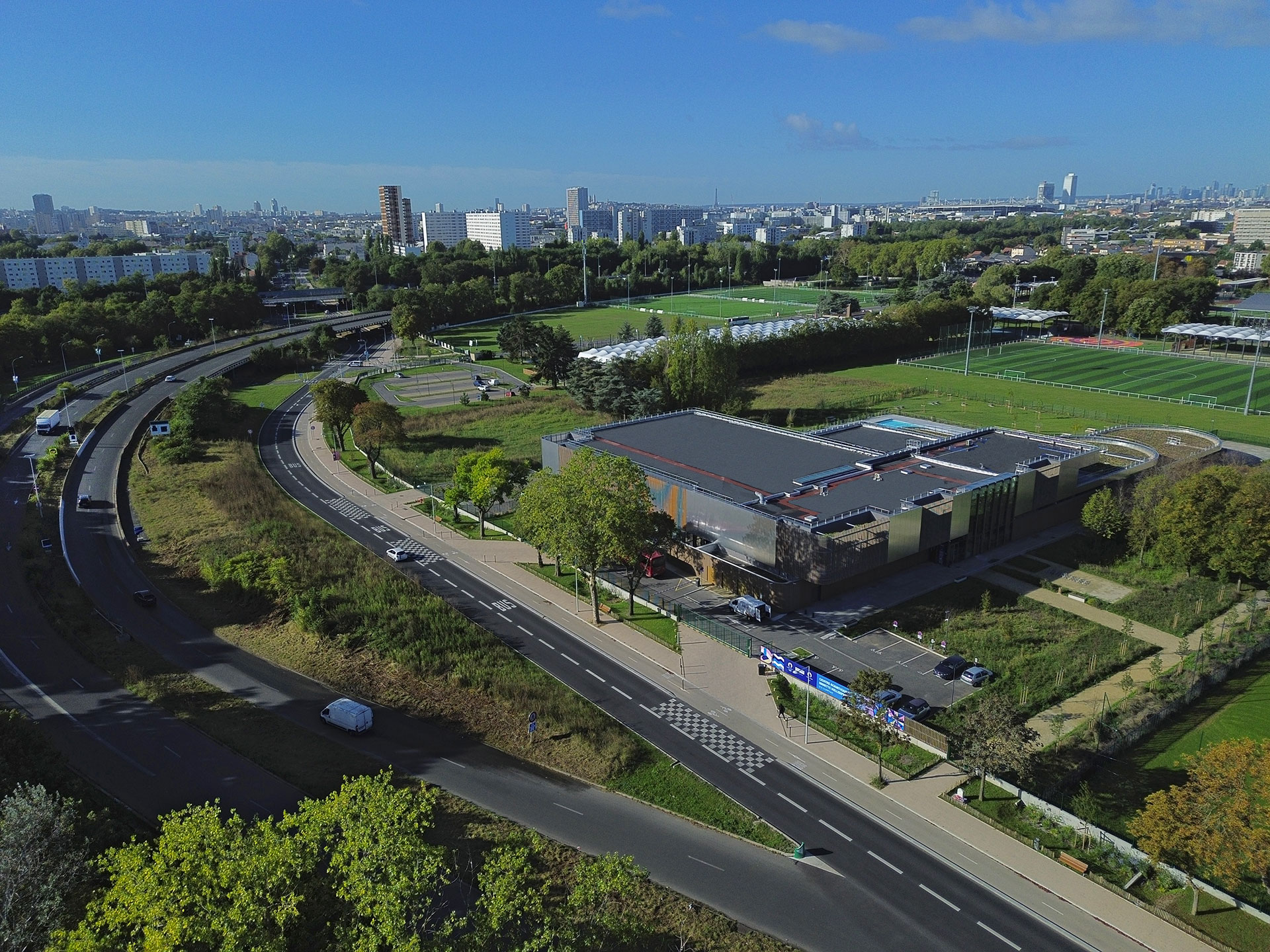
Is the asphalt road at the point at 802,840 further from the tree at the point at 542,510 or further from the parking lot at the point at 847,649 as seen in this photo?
the parking lot at the point at 847,649

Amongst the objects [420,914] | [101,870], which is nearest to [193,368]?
[101,870]

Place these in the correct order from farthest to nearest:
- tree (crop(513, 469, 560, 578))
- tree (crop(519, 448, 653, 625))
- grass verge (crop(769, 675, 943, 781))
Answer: tree (crop(513, 469, 560, 578)) → tree (crop(519, 448, 653, 625)) → grass verge (crop(769, 675, 943, 781))

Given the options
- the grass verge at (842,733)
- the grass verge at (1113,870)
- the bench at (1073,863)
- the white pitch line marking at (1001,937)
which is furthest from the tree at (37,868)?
the bench at (1073,863)

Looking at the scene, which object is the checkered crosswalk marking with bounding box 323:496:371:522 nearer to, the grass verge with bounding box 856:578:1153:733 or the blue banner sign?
the blue banner sign

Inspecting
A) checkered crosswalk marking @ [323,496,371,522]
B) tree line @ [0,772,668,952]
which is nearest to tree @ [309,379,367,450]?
checkered crosswalk marking @ [323,496,371,522]

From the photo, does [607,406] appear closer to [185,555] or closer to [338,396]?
[338,396]

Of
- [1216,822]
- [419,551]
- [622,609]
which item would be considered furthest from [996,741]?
[419,551]
